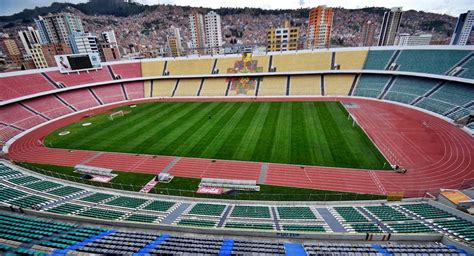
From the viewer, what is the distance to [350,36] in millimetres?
134875

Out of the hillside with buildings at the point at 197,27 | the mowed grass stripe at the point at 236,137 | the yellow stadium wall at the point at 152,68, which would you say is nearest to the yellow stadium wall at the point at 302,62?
the mowed grass stripe at the point at 236,137

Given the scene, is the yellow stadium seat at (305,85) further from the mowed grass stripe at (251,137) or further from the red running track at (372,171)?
the red running track at (372,171)

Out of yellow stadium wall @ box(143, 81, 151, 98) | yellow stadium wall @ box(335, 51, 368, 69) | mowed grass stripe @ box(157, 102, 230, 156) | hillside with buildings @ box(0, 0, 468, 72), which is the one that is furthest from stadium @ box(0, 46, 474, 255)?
hillside with buildings @ box(0, 0, 468, 72)

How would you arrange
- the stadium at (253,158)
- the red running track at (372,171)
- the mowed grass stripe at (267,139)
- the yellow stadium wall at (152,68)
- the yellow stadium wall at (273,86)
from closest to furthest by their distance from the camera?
the stadium at (253,158)
the red running track at (372,171)
the mowed grass stripe at (267,139)
the yellow stadium wall at (273,86)
the yellow stadium wall at (152,68)

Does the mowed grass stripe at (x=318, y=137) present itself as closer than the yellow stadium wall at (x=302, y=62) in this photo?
Yes

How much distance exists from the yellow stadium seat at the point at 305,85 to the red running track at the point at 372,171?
14.9 metres

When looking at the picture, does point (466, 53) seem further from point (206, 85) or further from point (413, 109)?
point (206, 85)

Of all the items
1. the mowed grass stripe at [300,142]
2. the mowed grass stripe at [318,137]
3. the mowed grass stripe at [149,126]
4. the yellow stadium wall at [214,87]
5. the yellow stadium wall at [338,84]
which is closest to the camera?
the mowed grass stripe at [318,137]

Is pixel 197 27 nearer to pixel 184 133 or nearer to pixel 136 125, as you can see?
pixel 136 125

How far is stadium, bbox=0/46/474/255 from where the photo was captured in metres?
9.46

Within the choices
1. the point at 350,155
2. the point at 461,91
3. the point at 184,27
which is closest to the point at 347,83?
the point at 461,91

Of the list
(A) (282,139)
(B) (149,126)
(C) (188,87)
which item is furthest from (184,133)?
(C) (188,87)

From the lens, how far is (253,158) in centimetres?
2058

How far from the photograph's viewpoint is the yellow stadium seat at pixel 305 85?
42031mm
